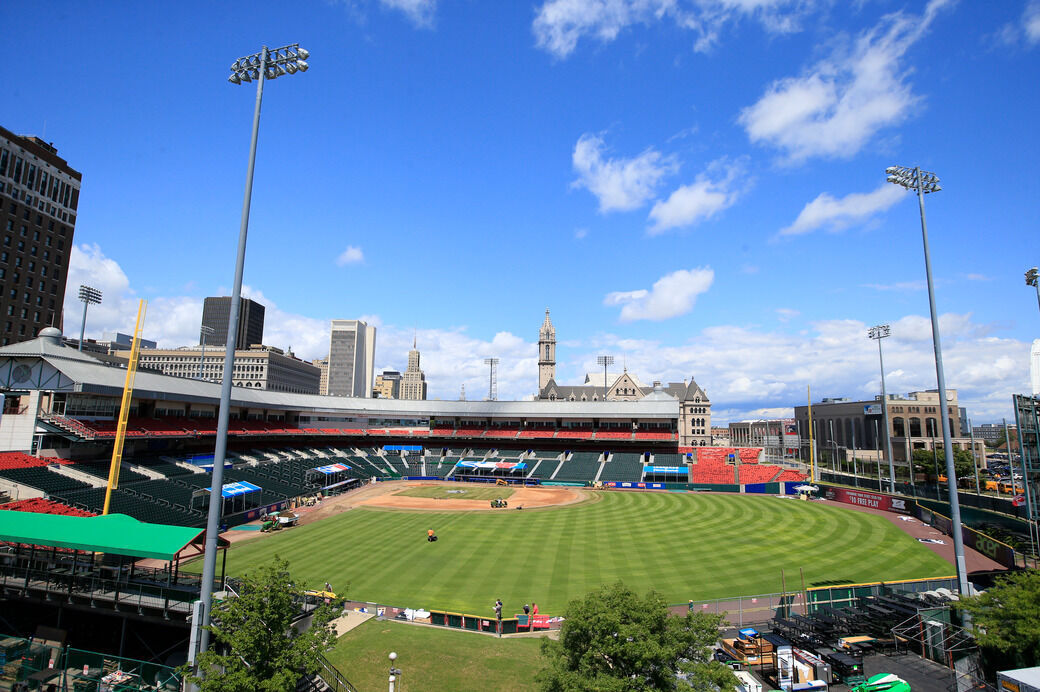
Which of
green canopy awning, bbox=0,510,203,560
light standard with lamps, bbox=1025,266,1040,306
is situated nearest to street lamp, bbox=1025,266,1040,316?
light standard with lamps, bbox=1025,266,1040,306

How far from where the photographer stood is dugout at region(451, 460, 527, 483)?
83.5 metres

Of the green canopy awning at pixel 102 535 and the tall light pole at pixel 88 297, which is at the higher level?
the tall light pole at pixel 88 297

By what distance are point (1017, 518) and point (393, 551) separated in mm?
48650

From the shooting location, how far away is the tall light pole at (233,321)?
14.9 m

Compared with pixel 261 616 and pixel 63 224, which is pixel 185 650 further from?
pixel 63 224

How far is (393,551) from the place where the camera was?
42312mm

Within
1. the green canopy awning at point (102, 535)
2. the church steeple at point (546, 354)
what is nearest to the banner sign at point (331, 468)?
the green canopy awning at point (102, 535)

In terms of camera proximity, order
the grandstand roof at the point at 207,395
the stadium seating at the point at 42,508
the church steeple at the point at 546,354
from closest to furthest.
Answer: the stadium seating at the point at 42,508 < the grandstand roof at the point at 207,395 < the church steeple at the point at 546,354

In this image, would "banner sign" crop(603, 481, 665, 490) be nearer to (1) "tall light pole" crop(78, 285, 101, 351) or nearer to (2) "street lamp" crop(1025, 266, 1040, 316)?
(2) "street lamp" crop(1025, 266, 1040, 316)

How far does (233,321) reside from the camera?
54.2 ft

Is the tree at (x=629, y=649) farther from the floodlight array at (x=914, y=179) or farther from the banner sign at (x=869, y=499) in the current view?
the banner sign at (x=869, y=499)

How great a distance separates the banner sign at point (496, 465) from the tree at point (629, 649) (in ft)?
230

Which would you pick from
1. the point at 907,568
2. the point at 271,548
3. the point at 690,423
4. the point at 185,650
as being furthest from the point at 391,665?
the point at 690,423

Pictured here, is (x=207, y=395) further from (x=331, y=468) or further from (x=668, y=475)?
(x=668, y=475)
